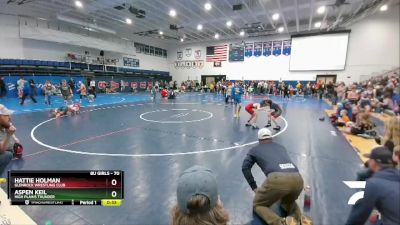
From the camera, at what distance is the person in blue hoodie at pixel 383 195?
2.13 m

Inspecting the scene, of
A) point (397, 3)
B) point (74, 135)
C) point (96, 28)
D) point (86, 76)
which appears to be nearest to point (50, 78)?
point (86, 76)

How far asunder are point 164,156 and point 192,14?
21.2 metres

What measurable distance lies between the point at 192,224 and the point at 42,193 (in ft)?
5.41

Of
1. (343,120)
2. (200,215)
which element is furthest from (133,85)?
(200,215)

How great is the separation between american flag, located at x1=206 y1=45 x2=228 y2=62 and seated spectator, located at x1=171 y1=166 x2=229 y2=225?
37787mm

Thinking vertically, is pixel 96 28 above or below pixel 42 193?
above

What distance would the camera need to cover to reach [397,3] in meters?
2.51

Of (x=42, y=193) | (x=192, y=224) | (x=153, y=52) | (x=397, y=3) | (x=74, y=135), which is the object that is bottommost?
(x=74, y=135)

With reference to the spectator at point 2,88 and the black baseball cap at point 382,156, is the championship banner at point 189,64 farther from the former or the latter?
the black baseball cap at point 382,156

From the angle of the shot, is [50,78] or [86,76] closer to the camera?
[50,78]

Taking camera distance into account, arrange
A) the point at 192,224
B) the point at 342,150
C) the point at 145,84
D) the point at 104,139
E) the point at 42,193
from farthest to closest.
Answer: the point at 145,84 → the point at 104,139 → the point at 342,150 → the point at 42,193 → the point at 192,224

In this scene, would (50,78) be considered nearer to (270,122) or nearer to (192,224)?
(270,122)
